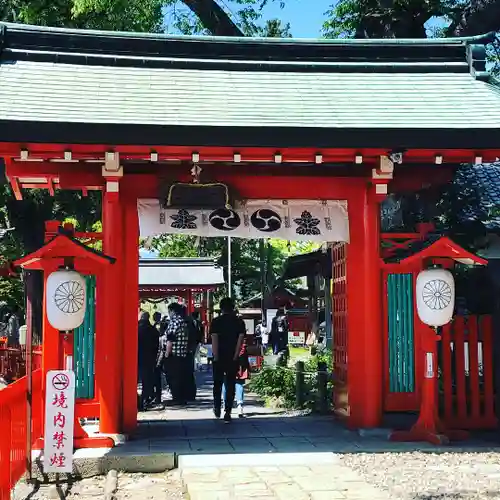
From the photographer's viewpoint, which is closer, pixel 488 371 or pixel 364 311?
pixel 364 311

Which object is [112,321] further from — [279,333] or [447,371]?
[279,333]

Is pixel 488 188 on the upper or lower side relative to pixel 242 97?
lower

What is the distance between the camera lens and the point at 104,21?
15422 mm

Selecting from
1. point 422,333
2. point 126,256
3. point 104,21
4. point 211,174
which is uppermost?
point 104,21

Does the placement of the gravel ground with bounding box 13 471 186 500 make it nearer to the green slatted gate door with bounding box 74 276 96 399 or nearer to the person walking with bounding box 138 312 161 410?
the green slatted gate door with bounding box 74 276 96 399

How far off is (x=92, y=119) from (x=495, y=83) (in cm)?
569

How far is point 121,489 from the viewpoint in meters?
7.07

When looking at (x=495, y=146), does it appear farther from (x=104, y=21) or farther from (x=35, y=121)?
(x=104, y=21)

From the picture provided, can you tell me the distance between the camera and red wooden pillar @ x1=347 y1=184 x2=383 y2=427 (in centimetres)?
930

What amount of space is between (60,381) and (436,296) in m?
4.50

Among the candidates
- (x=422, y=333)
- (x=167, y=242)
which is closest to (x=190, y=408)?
(x=422, y=333)

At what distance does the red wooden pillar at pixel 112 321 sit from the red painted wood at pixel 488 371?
16.5 ft

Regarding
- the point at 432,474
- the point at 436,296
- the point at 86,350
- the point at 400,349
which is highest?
the point at 436,296

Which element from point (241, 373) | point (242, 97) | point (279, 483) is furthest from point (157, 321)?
point (279, 483)
